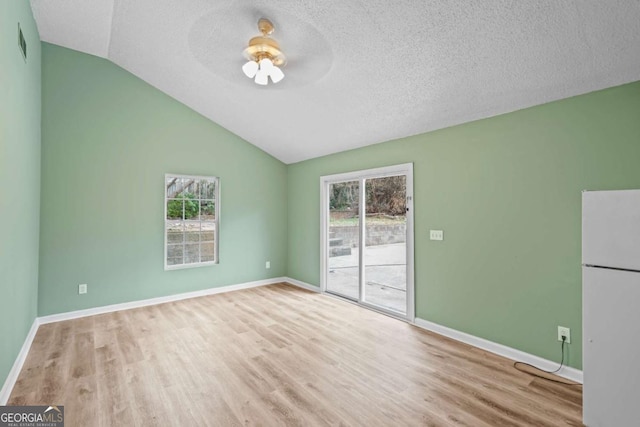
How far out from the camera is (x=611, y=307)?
1.80 metres

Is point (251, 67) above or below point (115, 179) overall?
above

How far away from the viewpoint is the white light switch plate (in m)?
3.44

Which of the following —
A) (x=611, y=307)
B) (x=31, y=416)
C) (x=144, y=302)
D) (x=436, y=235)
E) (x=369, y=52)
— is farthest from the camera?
(x=144, y=302)

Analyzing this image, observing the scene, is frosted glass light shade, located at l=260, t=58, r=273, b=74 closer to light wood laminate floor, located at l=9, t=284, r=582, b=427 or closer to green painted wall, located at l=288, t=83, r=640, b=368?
green painted wall, located at l=288, t=83, r=640, b=368

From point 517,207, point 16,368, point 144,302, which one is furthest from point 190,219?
point 517,207

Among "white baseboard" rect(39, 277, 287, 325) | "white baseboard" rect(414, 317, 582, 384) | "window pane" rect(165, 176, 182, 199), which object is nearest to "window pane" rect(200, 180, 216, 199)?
A: "window pane" rect(165, 176, 182, 199)

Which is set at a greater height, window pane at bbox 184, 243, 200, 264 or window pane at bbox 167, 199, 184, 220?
window pane at bbox 167, 199, 184, 220

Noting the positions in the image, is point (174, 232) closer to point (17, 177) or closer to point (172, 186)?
point (172, 186)

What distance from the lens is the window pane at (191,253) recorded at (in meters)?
4.80

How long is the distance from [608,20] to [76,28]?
497 centimetres

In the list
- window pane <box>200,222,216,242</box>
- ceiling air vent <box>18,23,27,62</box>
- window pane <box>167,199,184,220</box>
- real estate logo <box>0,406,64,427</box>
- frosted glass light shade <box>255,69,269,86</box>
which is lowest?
real estate logo <box>0,406,64,427</box>

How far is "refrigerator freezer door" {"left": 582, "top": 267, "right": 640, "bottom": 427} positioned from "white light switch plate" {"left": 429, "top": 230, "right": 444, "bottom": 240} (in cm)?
155

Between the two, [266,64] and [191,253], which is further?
[191,253]

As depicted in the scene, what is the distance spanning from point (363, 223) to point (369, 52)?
7.84 ft
